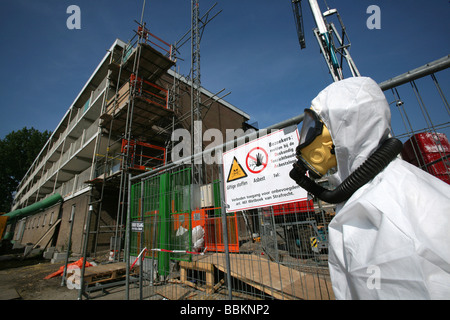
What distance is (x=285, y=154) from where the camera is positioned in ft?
6.15

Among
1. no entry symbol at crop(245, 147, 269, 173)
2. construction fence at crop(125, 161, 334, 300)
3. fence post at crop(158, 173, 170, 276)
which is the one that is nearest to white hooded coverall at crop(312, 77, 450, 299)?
construction fence at crop(125, 161, 334, 300)

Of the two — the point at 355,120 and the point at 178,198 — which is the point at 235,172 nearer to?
the point at 355,120

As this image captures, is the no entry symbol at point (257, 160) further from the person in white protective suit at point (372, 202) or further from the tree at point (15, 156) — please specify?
the tree at point (15, 156)

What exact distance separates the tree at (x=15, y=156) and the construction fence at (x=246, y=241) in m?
44.3

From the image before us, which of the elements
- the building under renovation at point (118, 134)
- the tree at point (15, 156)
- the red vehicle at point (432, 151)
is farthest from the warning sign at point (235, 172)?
the tree at point (15, 156)

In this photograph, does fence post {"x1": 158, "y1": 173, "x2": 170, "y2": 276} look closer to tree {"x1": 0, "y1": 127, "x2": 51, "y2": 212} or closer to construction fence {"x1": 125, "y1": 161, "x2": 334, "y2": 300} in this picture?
construction fence {"x1": 125, "y1": 161, "x2": 334, "y2": 300}

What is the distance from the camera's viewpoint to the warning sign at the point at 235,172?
7.26 ft

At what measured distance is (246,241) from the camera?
11.0 feet

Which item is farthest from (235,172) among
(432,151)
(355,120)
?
(432,151)

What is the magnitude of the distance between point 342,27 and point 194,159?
1245 centimetres

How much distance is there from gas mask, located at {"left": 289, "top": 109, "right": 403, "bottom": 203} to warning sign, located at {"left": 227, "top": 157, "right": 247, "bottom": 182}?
1.01m
